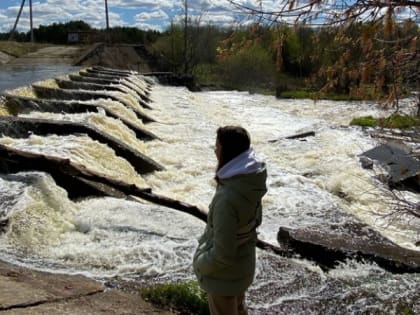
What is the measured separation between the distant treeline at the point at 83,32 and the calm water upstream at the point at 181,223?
35805 mm

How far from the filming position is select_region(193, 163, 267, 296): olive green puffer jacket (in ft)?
9.12

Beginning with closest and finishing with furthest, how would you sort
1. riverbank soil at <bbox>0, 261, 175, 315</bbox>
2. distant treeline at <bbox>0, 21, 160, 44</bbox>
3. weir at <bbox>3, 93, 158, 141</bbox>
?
riverbank soil at <bbox>0, 261, 175, 315</bbox>, weir at <bbox>3, 93, 158, 141</bbox>, distant treeline at <bbox>0, 21, 160, 44</bbox>

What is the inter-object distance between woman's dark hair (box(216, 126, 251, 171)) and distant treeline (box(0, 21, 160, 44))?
140 ft

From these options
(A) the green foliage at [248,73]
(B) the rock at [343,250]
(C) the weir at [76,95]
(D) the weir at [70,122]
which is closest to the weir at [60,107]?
(D) the weir at [70,122]

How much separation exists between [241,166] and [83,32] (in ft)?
157

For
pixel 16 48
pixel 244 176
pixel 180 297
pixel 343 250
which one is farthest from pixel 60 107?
pixel 16 48

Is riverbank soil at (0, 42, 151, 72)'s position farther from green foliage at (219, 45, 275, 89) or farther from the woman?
the woman

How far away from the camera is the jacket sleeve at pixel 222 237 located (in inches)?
109

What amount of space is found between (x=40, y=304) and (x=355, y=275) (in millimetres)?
2990

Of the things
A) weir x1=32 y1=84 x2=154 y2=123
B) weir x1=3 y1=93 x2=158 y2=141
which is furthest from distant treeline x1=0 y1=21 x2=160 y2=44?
weir x1=3 y1=93 x2=158 y2=141

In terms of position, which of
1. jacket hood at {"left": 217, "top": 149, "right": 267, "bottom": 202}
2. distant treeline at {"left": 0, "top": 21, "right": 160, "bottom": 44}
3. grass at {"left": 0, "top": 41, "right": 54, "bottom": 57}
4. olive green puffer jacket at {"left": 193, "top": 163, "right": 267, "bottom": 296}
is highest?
distant treeline at {"left": 0, "top": 21, "right": 160, "bottom": 44}

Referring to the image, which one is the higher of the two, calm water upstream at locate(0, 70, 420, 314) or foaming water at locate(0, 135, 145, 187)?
foaming water at locate(0, 135, 145, 187)

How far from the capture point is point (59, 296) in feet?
14.0

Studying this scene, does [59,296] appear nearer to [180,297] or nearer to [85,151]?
[180,297]
